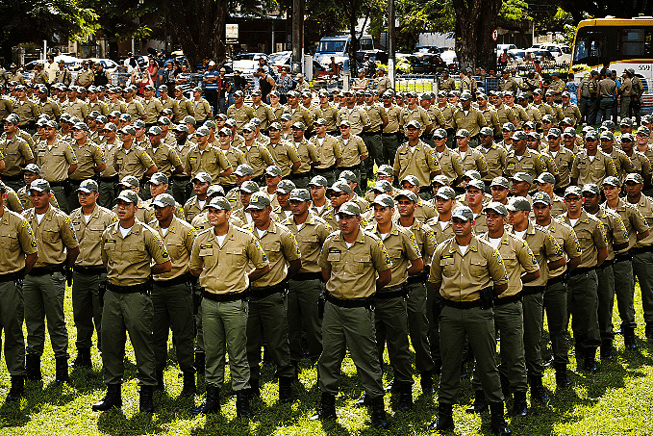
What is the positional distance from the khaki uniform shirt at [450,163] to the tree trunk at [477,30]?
19.7m

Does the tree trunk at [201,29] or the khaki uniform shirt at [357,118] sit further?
the tree trunk at [201,29]

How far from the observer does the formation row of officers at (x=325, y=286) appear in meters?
8.03

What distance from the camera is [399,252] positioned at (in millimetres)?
8445

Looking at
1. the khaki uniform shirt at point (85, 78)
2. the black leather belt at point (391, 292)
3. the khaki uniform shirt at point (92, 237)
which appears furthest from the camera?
the khaki uniform shirt at point (85, 78)

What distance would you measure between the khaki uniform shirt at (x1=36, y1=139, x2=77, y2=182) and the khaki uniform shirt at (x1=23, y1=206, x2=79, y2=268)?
4.42 meters

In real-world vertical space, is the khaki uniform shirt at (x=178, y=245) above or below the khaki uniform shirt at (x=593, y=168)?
below

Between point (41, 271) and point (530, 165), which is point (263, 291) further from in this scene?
point (530, 165)

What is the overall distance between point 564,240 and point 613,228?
3.89 ft

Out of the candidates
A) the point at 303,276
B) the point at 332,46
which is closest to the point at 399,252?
the point at 303,276

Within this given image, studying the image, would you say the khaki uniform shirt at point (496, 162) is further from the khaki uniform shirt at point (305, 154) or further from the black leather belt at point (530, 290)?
the black leather belt at point (530, 290)

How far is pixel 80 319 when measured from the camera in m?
9.55

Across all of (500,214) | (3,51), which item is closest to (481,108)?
(500,214)

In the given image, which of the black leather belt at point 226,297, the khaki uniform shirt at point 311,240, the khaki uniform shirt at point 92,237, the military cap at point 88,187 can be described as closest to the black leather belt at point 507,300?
the khaki uniform shirt at point 311,240

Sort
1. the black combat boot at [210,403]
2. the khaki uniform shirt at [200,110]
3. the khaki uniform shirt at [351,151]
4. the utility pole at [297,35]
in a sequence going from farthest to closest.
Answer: the utility pole at [297,35]
the khaki uniform shirt at [200,110]
the khaki uniform shirt at [351,151]
the black combat boot at [210,403]
